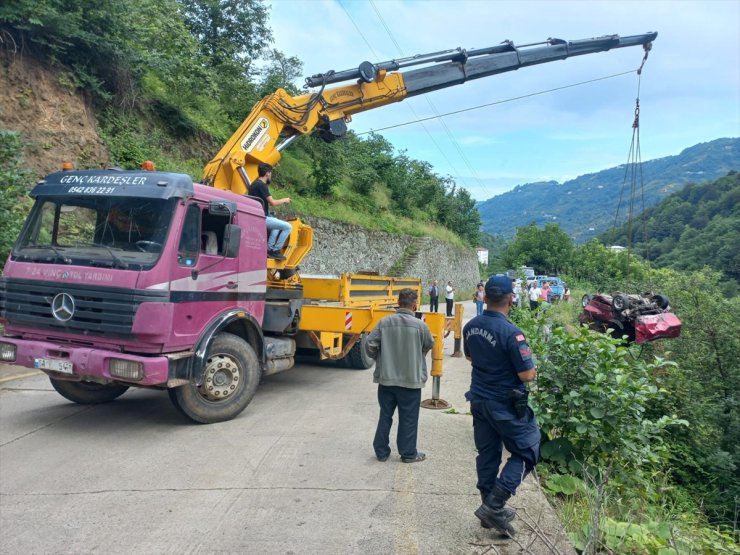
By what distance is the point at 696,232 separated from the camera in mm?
41031

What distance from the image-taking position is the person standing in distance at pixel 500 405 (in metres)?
3.70

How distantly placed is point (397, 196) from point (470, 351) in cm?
3229

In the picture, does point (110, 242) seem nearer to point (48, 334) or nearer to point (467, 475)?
point (48, 334)

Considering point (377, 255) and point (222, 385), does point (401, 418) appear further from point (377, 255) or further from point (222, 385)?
point (377, 255)

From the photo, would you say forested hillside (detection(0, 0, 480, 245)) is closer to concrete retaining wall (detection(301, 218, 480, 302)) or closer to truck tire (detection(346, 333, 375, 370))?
concrete retaining wall (detection(301, 218, 480, 302))

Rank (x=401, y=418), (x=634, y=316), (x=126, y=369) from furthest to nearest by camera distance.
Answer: (x=634, y=316)
(x=126, y=369)
(x=401, y=418)

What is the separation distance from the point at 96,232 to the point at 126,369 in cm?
159

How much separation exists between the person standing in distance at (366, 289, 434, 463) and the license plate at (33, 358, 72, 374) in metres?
3.05

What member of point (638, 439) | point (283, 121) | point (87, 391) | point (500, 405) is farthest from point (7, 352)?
point (638, 439)

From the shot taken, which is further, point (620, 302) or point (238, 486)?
point (620, 302)

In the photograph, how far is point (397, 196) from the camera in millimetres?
35719

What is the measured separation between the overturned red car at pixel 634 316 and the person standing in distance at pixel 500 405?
622 cm

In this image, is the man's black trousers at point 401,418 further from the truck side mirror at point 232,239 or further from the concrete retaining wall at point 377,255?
the concrete retaining wall at point 377,255

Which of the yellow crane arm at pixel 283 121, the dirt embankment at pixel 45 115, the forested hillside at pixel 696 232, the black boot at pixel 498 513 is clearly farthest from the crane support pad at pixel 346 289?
the forested hillside at pixel 696 232
